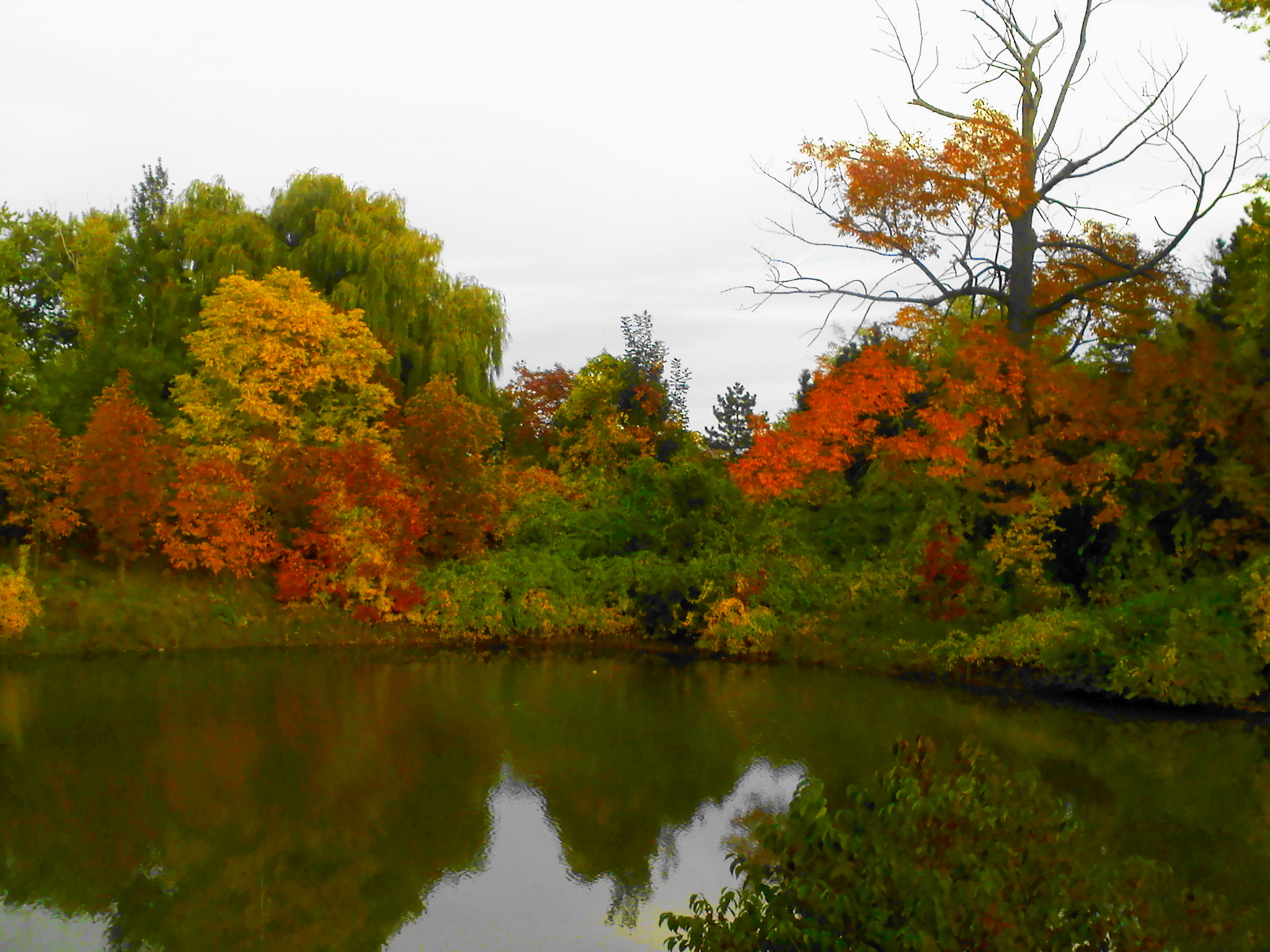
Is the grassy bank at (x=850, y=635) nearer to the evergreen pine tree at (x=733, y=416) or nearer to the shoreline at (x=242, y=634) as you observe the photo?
the shoreline at (x=242, y=634)

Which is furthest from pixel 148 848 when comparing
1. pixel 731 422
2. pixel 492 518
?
pixel 731 422

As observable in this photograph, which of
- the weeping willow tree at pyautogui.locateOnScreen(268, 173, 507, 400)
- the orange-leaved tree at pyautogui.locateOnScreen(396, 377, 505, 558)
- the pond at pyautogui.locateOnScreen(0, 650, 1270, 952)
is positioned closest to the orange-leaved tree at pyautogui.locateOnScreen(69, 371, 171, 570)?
the pond at pyautogui.locateOnScreen(0, 650, 1270, 952)

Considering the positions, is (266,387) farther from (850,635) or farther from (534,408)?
(850,635)

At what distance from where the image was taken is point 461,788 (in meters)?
11.3

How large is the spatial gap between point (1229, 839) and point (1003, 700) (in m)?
7.06

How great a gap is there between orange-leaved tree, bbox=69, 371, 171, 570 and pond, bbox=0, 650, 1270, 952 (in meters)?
3.56

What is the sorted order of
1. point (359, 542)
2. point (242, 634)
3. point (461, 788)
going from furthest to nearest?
point (359, 542)
point (242, 634)
point (461, 788)

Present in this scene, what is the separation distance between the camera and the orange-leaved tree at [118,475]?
21.5m

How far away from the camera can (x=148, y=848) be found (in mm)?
9156

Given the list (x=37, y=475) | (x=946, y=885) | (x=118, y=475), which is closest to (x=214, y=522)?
(x=118, y=475)

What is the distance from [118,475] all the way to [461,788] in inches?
532

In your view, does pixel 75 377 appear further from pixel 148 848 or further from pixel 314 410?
pixel 148 848

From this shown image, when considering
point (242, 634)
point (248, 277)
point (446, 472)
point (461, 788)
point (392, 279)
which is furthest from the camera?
point (392, 279)

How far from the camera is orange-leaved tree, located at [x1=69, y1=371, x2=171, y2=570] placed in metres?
21.5
